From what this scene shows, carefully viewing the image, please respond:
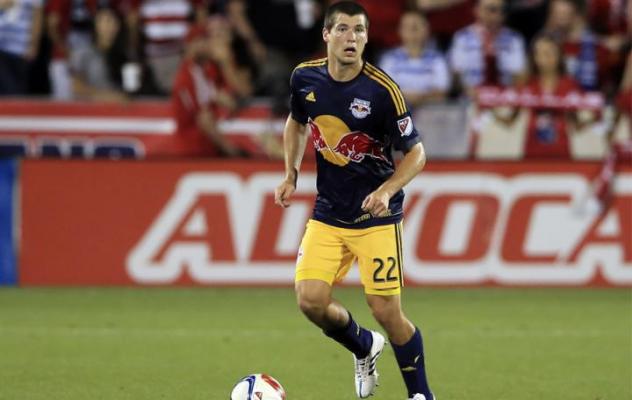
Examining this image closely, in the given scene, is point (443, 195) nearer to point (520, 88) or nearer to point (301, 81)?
point (520, 88)

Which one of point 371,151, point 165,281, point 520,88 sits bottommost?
point 165,281

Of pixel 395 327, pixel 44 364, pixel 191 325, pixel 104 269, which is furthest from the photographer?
pixel 104 269

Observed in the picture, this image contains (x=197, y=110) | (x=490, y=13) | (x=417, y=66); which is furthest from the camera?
(x=490, y=13)

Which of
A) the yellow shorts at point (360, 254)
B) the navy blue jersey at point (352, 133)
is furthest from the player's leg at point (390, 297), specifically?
the navy blue jersey at point (352, 133)

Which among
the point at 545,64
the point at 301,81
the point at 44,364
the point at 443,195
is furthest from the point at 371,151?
the point at 545,64

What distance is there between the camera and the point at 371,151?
670 cm

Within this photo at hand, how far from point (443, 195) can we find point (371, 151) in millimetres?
Result: 5400

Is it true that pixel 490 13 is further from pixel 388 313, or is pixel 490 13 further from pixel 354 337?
→ pixel 388 313

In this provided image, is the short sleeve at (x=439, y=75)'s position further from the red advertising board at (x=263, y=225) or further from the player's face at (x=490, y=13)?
the red advertising board at (x=263, y=225)

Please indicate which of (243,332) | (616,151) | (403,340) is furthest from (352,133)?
(616,151)

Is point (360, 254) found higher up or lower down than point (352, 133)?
lower down

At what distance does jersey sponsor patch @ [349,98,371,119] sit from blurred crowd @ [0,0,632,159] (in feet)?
20.0

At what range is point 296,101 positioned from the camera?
22.6ft

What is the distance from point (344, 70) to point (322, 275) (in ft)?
3.35
